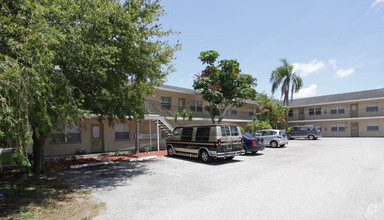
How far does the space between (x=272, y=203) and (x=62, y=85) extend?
6141 millimetres

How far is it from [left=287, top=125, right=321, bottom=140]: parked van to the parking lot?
2134 centimetres

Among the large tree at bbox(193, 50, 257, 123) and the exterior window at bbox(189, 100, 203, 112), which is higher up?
the large tree at bbox(193, 50, 257, 123)

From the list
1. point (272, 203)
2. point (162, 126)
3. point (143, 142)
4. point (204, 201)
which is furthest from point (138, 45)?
point (143, 142)

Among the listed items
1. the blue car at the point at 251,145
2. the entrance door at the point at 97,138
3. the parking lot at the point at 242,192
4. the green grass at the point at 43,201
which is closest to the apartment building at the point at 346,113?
the blue car at the point at 251,145

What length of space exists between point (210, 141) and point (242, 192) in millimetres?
5108

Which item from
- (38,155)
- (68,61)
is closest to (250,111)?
(38,155)

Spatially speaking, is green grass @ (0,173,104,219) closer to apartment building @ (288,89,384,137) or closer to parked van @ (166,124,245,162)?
parked van @ (166,124,245,162)

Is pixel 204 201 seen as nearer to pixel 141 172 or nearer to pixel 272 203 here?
pixel 272 203

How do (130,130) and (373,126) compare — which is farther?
(373,126)

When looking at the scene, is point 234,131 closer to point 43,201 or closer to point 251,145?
point 251,145

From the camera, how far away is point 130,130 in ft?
58.5

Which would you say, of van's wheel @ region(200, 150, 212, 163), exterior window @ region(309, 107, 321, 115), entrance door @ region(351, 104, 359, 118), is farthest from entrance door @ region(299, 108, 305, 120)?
van's wheel @ region(200, 150, 212, 163)

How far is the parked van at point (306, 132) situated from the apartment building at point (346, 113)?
7275 millimetres

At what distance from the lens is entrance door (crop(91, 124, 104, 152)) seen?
52.1ft
